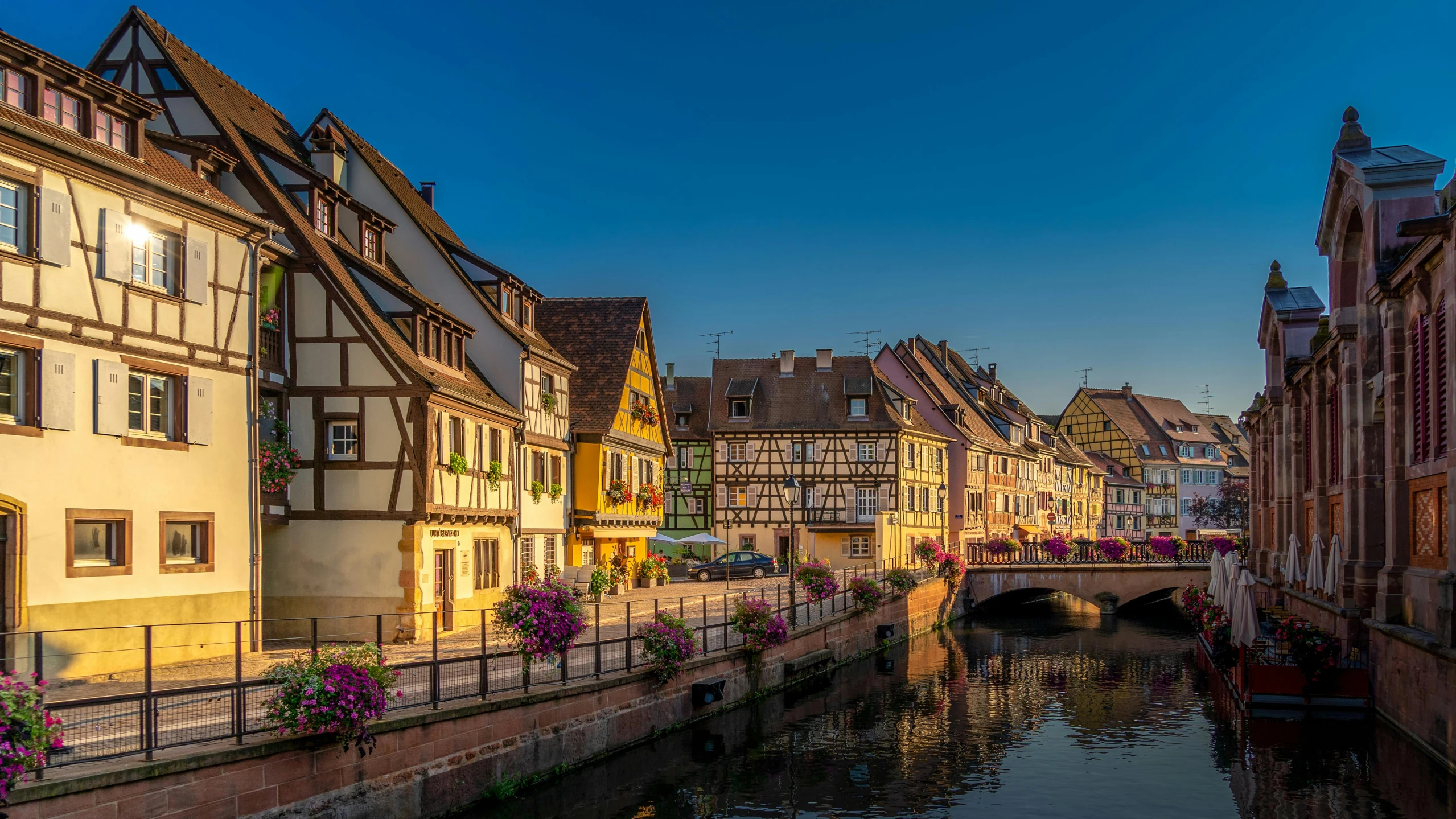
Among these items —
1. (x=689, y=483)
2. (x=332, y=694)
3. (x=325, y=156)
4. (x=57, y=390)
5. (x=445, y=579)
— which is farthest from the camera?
(x=689, y=483)

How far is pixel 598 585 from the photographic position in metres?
33.7

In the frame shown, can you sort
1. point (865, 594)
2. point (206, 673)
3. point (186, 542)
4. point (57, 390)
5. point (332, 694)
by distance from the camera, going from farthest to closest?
point (865, 594), point (186, 542), point (57, 390), point (206, 673), point (332, 694)

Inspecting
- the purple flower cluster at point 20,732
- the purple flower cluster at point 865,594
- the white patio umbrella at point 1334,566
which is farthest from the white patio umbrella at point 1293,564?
the purple flower cluster at point 20,732

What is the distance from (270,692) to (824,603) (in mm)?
23531

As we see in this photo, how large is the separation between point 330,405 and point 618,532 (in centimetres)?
1534

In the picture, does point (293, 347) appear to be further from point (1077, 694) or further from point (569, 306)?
point (1077, 694)

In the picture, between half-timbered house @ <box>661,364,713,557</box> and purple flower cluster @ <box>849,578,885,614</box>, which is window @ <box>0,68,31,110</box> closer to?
purple flower cluster @ <box>849,578,885,614</box>

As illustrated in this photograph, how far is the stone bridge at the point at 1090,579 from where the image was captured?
51.0m

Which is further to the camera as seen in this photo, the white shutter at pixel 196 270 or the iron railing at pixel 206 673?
the white shutter at pixel 196 270

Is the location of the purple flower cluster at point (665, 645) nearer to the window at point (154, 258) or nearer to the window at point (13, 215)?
the window at point (154, 258)

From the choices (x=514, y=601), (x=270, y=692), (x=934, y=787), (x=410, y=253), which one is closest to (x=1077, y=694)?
(x=934, y=787)

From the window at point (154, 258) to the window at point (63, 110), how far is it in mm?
1631

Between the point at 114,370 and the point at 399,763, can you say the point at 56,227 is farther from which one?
the point at 399,763

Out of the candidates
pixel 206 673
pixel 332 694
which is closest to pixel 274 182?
pixel 206 673
